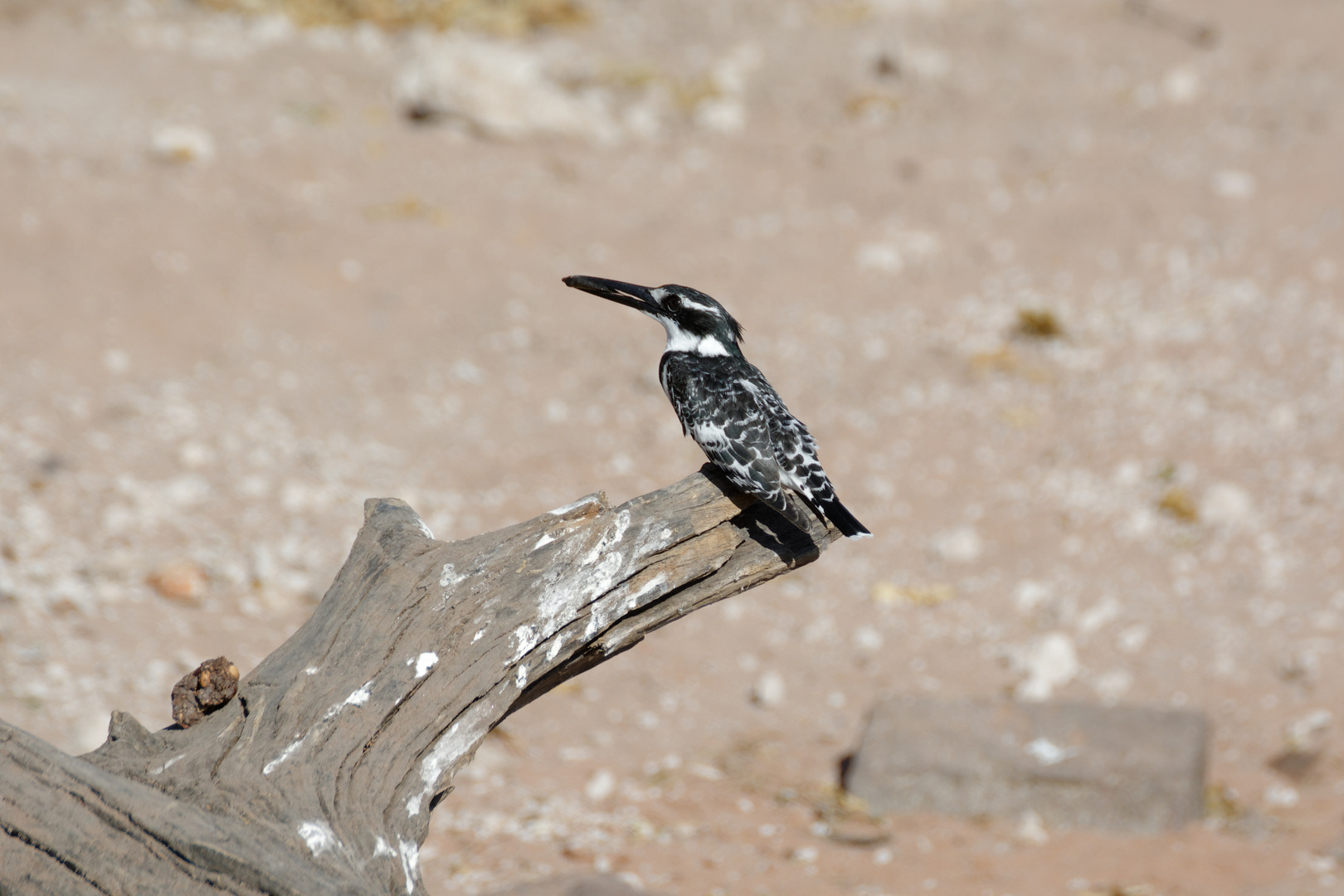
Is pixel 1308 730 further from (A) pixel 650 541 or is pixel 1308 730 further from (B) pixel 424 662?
(B) pixel 424 662

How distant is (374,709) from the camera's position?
2.92 meters

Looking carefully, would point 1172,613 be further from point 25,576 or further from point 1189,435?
point 25,576

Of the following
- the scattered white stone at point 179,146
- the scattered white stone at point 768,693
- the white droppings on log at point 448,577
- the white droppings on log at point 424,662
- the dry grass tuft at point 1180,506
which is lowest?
the white droppings on log at point 424,662

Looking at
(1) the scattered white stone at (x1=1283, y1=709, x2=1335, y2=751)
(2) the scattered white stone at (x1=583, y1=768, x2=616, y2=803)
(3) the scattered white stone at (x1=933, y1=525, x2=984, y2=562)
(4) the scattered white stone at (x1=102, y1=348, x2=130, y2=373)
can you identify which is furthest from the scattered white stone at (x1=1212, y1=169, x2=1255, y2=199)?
(4) the scattered white stone at (x1=102, y1=348, x2=130, y2=373)

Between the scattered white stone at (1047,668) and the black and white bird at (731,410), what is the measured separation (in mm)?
2496

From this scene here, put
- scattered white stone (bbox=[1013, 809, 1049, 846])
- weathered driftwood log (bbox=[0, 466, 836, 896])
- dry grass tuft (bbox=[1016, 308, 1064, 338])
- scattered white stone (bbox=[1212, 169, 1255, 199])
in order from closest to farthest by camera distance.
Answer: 1. weathered driftwood log (bbox=[0, 466, 836, 896])
2. scattered white stone (bbox=[1013, 809, 1049, 846])
3. dry grass tuft (bbox=[1016, 308, 1064, 338])
4. scattered white stone (bbox=[1212, 169, 1255, 199])

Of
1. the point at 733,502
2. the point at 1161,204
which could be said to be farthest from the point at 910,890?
the point at 1161,204

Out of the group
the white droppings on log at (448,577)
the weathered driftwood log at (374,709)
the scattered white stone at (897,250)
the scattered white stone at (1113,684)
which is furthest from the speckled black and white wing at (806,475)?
the scattered white stone at (897,250)

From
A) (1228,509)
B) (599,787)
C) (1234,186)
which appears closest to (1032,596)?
(1228,509)

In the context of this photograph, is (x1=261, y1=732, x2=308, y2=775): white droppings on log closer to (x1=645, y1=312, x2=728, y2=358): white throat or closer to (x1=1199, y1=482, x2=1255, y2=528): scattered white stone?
(x1=645, y1=312, x2=728, y2=358): white throat

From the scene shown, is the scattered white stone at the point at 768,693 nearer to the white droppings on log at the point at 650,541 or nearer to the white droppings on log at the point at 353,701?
the white droppings on log at the point at 650,541

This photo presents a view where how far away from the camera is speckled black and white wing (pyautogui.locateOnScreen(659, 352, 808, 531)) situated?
3592 mm

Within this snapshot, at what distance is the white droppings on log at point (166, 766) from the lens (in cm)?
274

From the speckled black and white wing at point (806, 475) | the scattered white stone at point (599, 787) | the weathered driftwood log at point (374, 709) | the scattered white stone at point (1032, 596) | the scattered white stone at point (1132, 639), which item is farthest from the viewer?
the scattered white stone at point (1032, 596)
